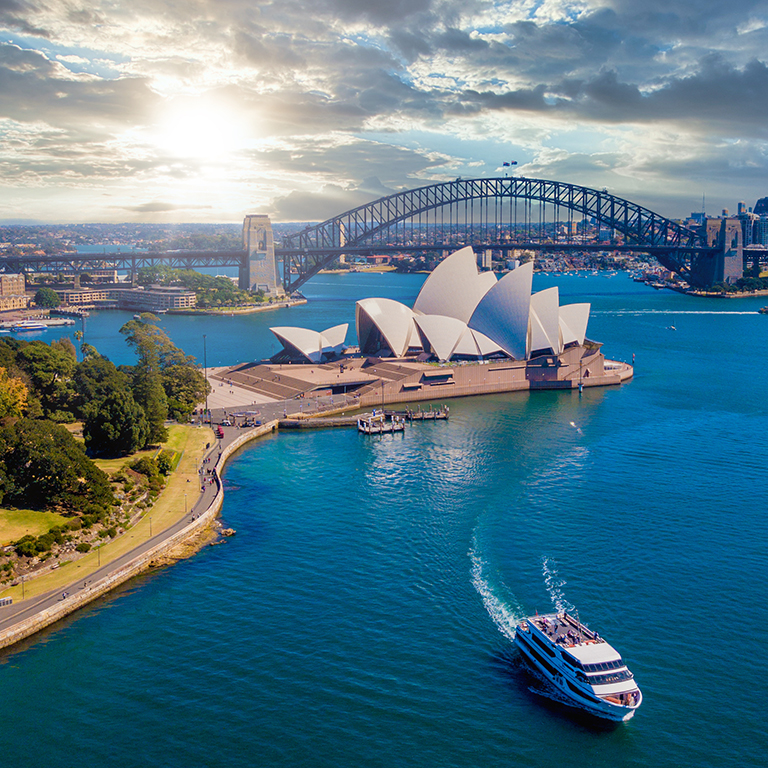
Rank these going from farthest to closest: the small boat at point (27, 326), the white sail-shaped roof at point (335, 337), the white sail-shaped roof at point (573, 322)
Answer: the small boat at point (27, 326) < the white sail-shaped roof at point (335, 337) < the white sail-shaped roof at point (573, 322)

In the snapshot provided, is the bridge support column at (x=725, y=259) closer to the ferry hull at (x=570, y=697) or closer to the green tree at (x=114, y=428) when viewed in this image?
the green tree at (x=114, y=428)

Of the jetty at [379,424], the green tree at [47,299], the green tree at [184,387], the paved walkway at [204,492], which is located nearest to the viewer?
the paved walkway at [204,492]

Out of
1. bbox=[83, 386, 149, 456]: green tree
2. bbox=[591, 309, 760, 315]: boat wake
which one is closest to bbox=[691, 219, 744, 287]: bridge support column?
bbox=[591, 309, 760, 315]: boat wake

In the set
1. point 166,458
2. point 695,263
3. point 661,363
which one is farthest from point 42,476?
point 695,263

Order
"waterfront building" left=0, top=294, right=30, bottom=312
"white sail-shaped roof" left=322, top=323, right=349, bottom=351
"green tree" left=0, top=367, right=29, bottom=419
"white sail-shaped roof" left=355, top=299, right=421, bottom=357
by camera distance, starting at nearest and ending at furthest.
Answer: "green tree" left=0, top=367, right=29, bottom=419 < "white sail-shaped roof" left=355, top=299, right=421, bottom=357 < "white sail-shaped roof" left=322, top=323, right=349, bottom=351 < "waterfront building" left=0, top=294, right=30, bottom=312

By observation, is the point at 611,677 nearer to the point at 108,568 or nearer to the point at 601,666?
the point at 601,666

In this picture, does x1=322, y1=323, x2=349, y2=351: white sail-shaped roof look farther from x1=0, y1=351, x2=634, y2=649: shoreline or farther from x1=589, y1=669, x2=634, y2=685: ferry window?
x1=589, y1=669, x2=634, y2=685: ferry window

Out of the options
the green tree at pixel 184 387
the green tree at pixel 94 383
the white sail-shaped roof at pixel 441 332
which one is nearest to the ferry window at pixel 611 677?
the green tree at pixel 94 383

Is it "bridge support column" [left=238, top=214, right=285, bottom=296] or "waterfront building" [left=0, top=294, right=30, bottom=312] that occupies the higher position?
"bridge support column" [left=238, top=214, right=285, bottom=296]
